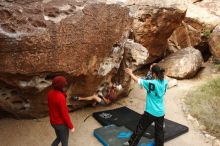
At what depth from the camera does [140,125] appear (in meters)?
4.84

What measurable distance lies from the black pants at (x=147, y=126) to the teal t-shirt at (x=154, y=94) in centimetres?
10

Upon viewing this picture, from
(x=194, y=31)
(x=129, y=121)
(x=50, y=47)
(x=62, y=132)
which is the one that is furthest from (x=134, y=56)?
(x=194, y=31)

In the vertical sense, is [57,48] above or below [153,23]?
above

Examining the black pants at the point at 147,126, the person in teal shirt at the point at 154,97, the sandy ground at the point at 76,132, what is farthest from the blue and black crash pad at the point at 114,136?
the person in teal shirt at the point at 154,97

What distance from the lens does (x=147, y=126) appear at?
191 inches

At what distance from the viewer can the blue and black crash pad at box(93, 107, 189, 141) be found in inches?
226

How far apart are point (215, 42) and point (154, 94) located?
7.22m

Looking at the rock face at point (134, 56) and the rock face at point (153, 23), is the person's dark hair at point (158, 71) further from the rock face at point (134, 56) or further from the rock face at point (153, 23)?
the rock face at point (153, 23)

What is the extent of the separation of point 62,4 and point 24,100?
1.98 m

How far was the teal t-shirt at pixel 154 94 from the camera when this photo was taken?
15.1 feet

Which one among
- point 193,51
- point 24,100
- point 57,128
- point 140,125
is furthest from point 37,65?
point 193,51

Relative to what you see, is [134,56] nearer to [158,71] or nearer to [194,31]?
[158,71]

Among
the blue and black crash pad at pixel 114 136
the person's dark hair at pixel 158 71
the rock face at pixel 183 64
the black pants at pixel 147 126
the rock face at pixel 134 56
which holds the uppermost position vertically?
the person's dark hair at pixel 158 71

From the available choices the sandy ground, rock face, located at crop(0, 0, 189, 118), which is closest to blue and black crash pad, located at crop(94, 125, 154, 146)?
the sandy ground
